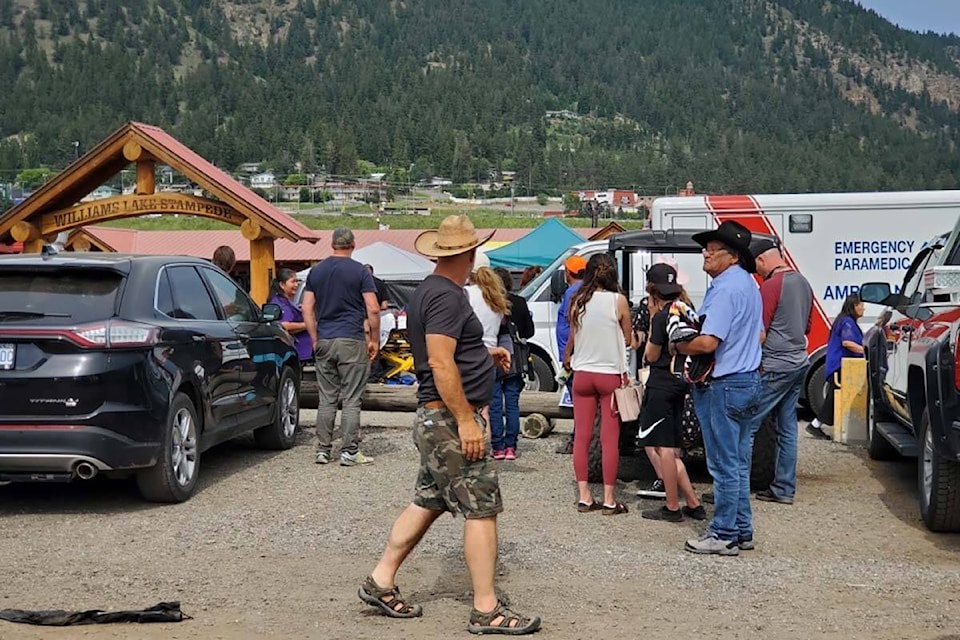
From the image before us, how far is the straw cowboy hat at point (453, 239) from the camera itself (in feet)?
17.8

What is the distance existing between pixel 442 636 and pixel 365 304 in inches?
188

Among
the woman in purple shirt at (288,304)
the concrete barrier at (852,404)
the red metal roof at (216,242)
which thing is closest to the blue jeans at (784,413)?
the concrete barrier at (852,404)

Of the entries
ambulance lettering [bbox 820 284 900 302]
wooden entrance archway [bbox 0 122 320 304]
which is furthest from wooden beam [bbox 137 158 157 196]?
ambulance lettering [bbox 820 284 900 302]

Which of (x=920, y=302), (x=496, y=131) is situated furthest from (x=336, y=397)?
(x=496, y=131)

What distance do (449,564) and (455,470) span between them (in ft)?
4.74

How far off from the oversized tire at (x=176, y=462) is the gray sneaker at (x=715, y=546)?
11.3ft

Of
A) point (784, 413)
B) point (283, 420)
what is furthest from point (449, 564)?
point (283, 420)

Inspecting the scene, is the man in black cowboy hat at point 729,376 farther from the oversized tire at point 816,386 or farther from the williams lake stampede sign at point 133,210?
the williams lake stampede sign at point 133,210

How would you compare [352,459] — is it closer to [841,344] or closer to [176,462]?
[176,462]

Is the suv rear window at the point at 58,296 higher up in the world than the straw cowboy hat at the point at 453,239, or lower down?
lower down

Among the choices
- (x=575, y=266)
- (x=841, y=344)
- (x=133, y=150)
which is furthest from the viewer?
(x=133, y=150)

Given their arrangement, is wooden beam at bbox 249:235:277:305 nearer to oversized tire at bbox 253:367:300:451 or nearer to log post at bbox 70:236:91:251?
oversized tire at bbox 253:367:300:451

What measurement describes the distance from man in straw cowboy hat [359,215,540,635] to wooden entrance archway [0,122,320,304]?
30.7 ft

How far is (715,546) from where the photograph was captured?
688 centimetres
